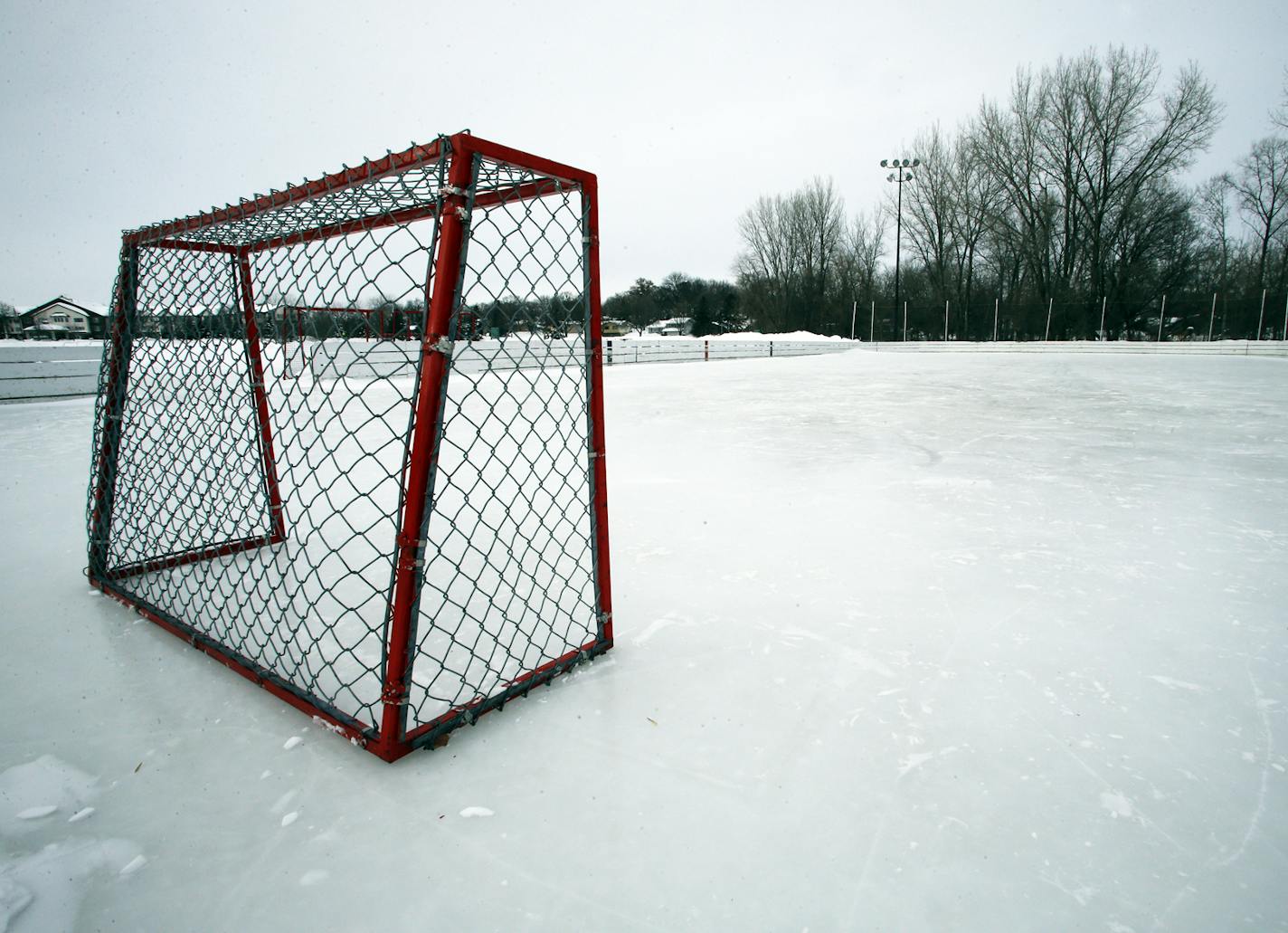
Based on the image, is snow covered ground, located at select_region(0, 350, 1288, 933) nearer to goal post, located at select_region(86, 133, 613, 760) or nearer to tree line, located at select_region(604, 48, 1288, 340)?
goal post, located at select_region(86, 133, 613, 760)

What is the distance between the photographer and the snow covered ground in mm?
876

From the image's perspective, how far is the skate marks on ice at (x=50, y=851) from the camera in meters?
0.86

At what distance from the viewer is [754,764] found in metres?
1.15

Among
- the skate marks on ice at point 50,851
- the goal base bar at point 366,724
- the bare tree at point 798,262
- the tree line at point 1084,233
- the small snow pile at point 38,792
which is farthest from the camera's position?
the bare tree at point 798,262

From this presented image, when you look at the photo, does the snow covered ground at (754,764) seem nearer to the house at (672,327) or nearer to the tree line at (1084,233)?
the tree line at (1084,233)

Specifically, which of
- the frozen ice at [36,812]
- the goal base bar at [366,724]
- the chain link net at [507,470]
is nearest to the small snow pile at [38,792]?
the frozen ice at [36,812]

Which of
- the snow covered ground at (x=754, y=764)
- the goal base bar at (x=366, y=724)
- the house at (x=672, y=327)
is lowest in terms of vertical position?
the snow covered ground at (x=754, y=764)

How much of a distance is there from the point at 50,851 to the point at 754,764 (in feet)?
3.75

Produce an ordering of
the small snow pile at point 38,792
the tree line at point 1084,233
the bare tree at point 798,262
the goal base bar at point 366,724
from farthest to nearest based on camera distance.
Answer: the bare tree at point 798,262, the tree line at point 1084,233, the goal base bar at point 366,724, the small snow pile at point 38,792

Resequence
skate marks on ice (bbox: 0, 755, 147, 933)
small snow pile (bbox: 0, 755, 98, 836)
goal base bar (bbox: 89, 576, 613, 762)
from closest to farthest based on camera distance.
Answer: skate marks on ice (bbox: 0, 755, 147, 933) → small snow pile (bbox: 0, 755, 98, 836) → goal base bar (bbox: 89, 576, 613, 762)

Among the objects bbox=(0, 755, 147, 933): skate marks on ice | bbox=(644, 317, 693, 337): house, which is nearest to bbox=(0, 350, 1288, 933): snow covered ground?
bbox=(0, 755, 147, 933): skate marks on ice

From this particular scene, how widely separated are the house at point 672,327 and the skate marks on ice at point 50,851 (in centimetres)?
4031

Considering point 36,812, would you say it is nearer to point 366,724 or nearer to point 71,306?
point 366,724

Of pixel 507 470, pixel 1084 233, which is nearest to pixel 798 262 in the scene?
pixel 1084 233
